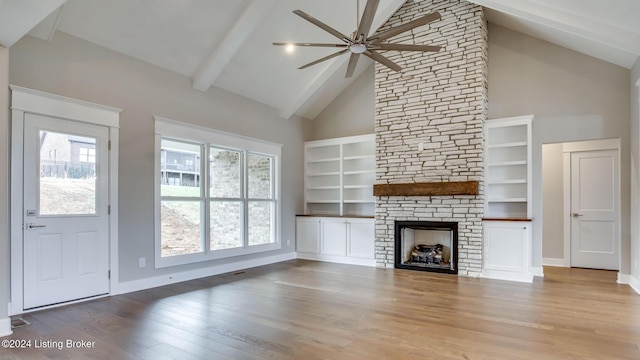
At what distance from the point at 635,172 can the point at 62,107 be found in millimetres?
7148

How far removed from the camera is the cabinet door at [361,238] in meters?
6.55

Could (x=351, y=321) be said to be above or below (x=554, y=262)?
above

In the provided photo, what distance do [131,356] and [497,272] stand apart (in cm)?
495

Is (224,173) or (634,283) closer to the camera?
(634,283)

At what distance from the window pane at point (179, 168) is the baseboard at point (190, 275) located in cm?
117

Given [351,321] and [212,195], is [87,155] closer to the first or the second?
[212,195]

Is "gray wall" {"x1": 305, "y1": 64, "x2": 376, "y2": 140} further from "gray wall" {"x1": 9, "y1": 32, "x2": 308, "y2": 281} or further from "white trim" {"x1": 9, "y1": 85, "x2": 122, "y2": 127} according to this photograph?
"white trim" {"x1": 9, "y1": 85, "x2": 122, "y2": 127}

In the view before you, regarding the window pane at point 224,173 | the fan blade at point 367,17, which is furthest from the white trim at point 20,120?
the fan blade at point 367,17

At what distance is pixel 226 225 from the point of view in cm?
606

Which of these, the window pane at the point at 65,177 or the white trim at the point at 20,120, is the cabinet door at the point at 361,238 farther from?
the white trim at the point at 20,120

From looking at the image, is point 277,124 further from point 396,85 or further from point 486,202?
point 486,202

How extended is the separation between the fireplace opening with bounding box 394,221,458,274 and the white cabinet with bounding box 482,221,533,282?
0.47 metres

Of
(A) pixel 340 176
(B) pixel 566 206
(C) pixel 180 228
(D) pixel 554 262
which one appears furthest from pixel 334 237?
(B) pixel 566 206

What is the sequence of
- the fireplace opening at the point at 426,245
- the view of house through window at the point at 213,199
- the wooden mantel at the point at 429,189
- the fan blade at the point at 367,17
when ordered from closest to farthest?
the fan blade at the point at 367,17
the view of house through window at the point at 213,199
the wooden mantel at the point at 429,189
the fireplace opening at the point at 426,245
